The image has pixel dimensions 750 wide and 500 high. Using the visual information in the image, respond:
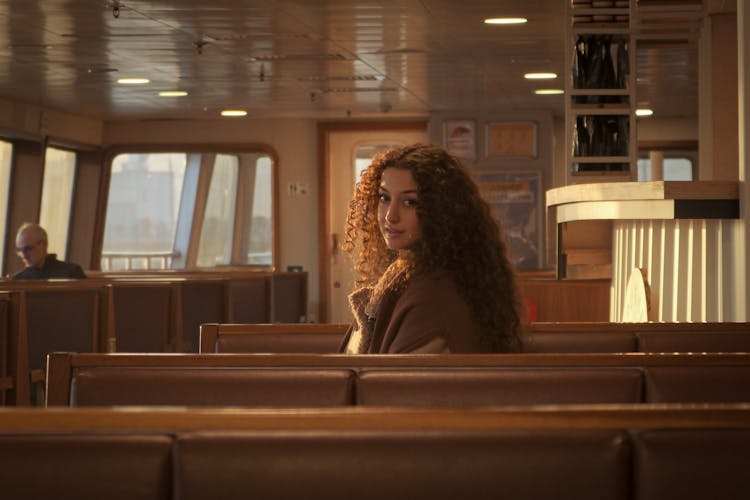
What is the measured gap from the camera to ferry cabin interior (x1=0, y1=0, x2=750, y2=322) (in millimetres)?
6340

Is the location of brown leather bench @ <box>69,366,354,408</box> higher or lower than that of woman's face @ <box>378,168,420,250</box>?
lower

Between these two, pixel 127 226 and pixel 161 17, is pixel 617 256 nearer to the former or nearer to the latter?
pixel 161 17

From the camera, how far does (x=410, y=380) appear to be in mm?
2260

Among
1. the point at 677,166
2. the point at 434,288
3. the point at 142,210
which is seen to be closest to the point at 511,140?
the point at 677,166

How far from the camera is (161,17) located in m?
7.82

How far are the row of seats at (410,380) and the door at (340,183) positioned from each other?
496 inches

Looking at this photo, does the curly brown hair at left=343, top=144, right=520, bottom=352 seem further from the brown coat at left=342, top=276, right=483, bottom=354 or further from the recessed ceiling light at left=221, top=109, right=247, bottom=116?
the recessed ceiling light at left=221, top=109, right=247, bottom=116

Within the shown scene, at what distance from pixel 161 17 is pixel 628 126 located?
9.52ft

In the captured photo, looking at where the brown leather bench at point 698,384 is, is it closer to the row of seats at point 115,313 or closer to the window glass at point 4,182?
the row of seats at point 115,313

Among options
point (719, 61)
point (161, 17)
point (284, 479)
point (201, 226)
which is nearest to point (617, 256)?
point (719, 61)

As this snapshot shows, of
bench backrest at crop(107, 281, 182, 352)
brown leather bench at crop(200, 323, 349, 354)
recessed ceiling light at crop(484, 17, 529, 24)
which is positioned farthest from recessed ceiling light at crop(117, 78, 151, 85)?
brown leather bench at crop(200, 323, 349, 354)

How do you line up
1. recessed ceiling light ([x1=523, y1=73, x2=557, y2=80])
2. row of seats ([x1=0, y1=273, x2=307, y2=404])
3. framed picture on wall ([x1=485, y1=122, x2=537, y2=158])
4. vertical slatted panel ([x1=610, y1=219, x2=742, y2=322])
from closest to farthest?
vertical slatted panel ([x1=610, y1=219, x2=742, y2=322]) < row of seats ([x1=0, y1=273, x2=307, y2=404]) < recessed ceiling light ([x1=523, y1=73, x2=557, y2=80]) < framed picture on wall ([x1=485, y1=122, x2=537, y2=158])

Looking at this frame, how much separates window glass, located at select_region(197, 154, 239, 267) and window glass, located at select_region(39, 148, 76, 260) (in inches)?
67.3

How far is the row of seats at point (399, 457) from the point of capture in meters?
1.44
